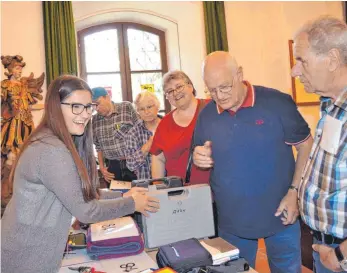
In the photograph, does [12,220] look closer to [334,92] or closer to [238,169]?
[238,169]

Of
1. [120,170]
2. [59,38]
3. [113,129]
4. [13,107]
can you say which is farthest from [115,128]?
[59,38]

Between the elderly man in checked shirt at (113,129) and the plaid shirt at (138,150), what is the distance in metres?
0.34

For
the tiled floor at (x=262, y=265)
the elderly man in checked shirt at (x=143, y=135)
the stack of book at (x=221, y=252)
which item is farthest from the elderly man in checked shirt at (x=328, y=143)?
the elderly man in checked shirt at (x=143, y=135)

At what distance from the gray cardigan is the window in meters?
3.45

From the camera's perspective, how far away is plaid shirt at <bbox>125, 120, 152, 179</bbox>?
292cm

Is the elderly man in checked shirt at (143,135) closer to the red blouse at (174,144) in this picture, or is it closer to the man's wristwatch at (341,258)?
the red blouse at (174,144)

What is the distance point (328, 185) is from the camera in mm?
1166

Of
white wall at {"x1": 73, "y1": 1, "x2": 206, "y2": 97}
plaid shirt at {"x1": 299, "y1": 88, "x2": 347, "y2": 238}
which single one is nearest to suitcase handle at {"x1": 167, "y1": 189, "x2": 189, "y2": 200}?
plaid shirt at {"x1": 299, "y1": 88, "x2": 347, "y2": 238}

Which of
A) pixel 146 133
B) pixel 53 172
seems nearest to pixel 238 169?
pixel 53 172

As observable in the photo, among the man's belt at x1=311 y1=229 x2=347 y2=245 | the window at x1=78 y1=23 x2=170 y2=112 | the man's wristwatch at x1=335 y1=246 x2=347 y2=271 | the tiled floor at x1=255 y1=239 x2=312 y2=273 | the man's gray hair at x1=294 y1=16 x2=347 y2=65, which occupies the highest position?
the window at x1=78 y1=23 x2=170 y2=112

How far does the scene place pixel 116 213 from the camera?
1.39m

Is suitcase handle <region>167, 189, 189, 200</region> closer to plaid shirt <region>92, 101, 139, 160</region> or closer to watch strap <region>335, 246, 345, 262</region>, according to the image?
watch strap <region>335, 246, 345, 262</region>

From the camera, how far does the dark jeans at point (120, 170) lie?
339 cm

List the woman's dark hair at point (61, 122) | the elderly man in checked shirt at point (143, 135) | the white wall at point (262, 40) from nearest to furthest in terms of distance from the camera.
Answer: the woman's dark hair at point (61, 122)
the elderly man in checked shirt at point (143, 135)
the white wall at point (262, 40)
